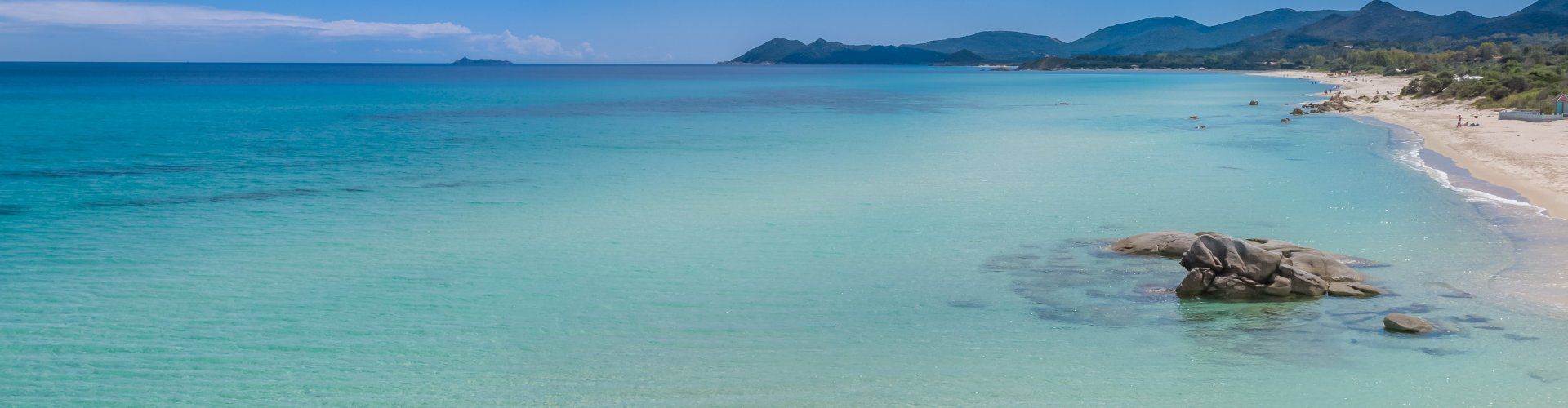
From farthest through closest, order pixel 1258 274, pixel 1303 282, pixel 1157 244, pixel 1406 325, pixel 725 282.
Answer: pixel 1157 244 < pixel 725 282 < pixel 1258 274 < pixel 1303 282 < pixel 1406 325

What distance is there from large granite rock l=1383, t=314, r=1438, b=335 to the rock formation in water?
1.62 meters

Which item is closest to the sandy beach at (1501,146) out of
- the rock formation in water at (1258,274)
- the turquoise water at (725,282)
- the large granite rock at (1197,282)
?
the turquoise water at (725,282)

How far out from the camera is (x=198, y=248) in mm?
18734

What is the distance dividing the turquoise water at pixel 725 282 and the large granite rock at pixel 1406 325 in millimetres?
264

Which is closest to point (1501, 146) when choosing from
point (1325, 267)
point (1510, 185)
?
point (1510, 185)

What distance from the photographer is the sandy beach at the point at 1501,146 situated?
940 inches

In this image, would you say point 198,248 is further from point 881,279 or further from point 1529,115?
point 1529,115

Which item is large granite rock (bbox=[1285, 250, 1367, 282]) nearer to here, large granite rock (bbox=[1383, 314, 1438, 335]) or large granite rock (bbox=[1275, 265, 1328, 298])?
large granite rock (bbox=[1275, 265, 1328, 298])

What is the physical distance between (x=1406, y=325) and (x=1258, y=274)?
7.43 feet

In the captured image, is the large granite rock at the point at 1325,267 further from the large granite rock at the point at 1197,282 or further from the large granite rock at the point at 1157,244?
the large granite rock at the point at 1157,244

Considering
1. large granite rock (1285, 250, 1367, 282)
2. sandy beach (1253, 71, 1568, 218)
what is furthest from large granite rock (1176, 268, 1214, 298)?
sandy beach (1253, 71, 1568, 218)

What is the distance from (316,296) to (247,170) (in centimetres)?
1846

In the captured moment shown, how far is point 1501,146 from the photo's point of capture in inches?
1271

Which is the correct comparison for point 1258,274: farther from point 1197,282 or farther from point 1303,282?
point 1197,282
